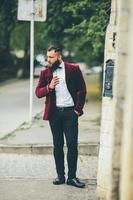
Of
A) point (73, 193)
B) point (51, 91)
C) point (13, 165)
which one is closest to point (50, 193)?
point (73, 193)

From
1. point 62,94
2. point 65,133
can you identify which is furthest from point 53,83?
point 65,133

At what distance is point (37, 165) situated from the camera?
10.0 m

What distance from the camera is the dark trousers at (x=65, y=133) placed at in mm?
8312

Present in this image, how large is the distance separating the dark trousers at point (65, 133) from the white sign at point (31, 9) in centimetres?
719

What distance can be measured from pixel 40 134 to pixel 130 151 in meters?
9.67

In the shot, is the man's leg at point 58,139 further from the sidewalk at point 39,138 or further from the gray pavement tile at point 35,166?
the sidewalk at point 39,138

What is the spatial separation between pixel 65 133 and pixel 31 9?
24.1 ft

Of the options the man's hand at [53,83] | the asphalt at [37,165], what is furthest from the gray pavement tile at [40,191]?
the man's hand at [53,83]

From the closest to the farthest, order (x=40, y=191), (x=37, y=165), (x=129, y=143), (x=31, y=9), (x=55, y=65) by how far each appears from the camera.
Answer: (x=129, y=143)
(x=40, y=191)
(x=55, y=65)
(x=37, y=165)
(x=31, y=9)

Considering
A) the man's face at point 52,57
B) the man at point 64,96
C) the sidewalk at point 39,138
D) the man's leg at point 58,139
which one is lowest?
the sidewalk at point 39,138

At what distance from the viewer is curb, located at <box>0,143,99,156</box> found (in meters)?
11.2

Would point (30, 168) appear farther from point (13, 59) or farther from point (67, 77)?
point (13, 59)

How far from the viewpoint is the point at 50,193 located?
26.1 ft

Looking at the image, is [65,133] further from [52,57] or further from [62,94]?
[52,57]
